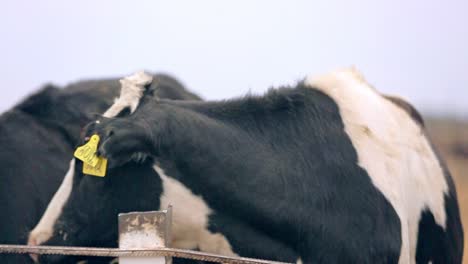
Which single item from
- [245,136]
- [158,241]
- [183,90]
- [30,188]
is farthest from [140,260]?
[183,90]

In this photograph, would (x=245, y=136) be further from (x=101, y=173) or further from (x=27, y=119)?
(x=27, y=119)

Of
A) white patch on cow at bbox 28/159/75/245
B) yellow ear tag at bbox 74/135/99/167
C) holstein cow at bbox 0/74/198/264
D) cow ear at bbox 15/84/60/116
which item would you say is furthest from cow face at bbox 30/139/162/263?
cow ear at bbox 15/84/60/116

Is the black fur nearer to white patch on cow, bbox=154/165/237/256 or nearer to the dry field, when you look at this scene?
white patch on cow, bbox=154/165/237/256

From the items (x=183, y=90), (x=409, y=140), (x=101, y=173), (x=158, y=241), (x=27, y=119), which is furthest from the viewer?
(x=183, y=90)

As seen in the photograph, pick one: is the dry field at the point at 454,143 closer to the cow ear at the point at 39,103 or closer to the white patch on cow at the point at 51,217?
the cow ear at the point at 39,103

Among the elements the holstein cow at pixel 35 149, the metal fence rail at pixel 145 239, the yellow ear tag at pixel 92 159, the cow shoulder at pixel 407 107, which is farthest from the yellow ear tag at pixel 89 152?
the cow shoulder at pixel 407 107

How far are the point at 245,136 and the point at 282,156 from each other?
0.77 ft

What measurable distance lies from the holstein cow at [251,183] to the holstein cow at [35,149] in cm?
69

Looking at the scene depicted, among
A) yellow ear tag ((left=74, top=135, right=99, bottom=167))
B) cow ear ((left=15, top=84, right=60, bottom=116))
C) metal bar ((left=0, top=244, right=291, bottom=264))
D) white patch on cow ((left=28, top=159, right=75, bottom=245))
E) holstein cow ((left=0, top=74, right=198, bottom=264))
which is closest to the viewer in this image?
metal bar ((left=0, top=244, right=291, bottom=264))

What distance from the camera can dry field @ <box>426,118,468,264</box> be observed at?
2295 cm

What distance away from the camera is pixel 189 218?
5.55 metres

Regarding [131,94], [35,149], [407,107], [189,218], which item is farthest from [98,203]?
[407,107]

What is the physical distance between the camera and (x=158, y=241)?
15.7ft

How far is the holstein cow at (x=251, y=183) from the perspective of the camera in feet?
18.1
